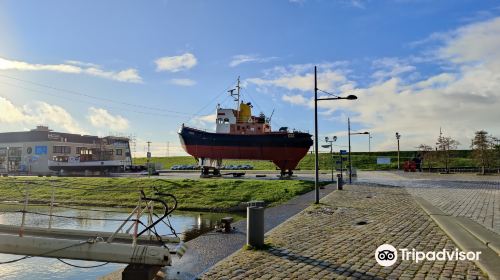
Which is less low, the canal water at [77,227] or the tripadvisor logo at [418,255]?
the tripadvisor logo at [418,255]

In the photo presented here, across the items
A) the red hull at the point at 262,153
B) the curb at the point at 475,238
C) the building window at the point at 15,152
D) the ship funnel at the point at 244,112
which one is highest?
the ship funnel at the point at 244,112

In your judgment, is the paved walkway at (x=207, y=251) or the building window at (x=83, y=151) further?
the building window at (x=83, y=151)

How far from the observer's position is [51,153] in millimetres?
68062

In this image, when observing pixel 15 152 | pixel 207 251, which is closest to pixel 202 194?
pixel 207 251

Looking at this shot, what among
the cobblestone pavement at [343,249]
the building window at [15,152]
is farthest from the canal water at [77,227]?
the building window at [15,152]

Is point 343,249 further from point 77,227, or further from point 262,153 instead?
point 262,153

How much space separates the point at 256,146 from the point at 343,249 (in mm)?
A: 33203

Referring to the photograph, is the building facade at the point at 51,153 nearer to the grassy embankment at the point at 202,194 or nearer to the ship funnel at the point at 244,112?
the ship funnel at the point at 244,112

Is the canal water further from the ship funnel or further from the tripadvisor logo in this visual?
the ship funnel

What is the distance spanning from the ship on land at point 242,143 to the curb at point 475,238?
28106 millimetres

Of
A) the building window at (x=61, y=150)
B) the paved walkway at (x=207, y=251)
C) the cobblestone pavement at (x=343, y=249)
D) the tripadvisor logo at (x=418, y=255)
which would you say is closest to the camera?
the cobblestone pavement at (x=343, y=249)

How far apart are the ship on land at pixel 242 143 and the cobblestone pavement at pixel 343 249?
26.6 metres

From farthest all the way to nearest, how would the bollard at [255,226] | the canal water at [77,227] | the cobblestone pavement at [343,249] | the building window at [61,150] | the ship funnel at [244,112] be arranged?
the building window at [61,150] → the ship funnel at [244,112] → the bollard at [255,226] → the canal water at [77,227] → the cobblestone pavement at [343,249]

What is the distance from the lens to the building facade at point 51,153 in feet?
217
